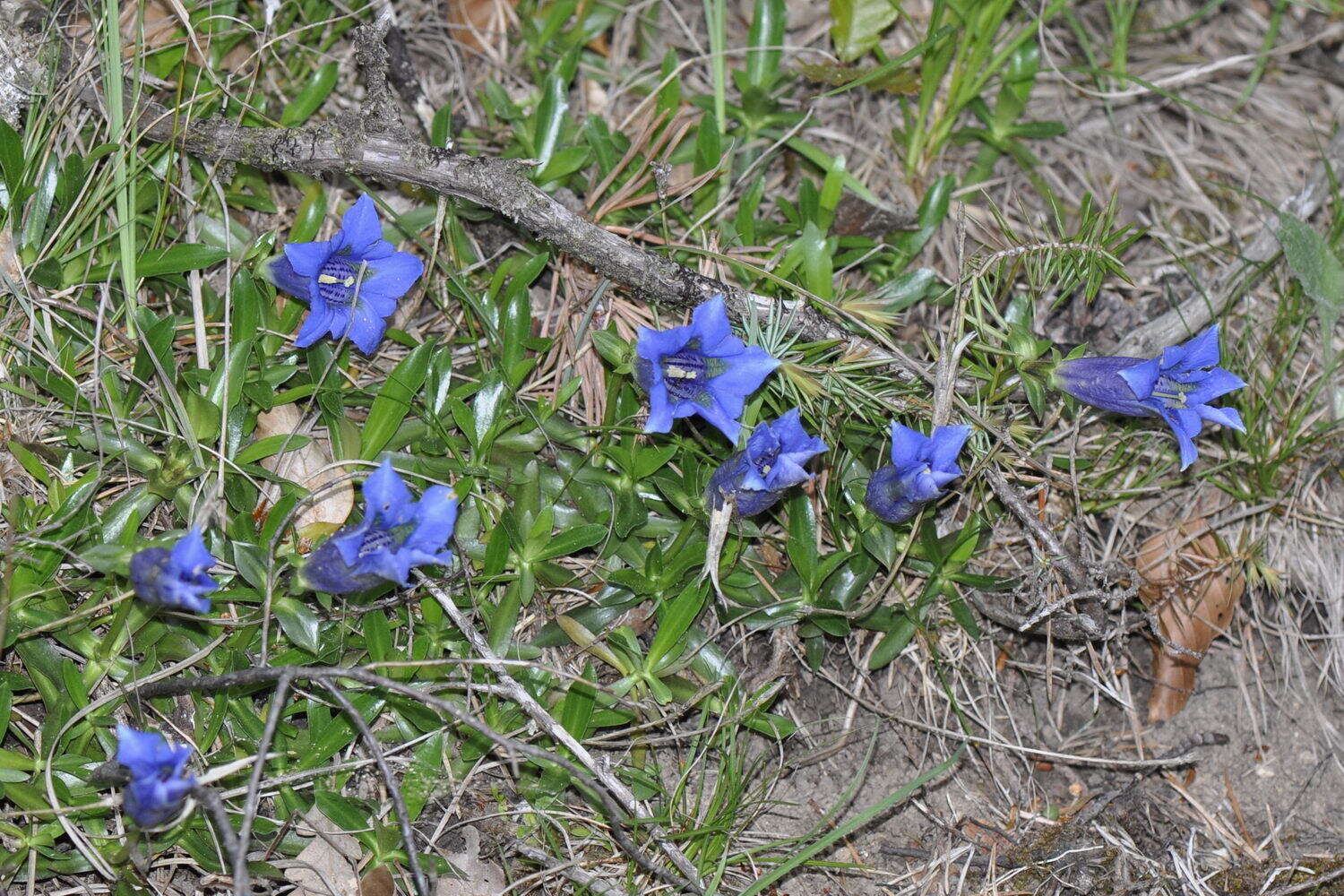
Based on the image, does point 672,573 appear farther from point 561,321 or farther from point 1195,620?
point 1195,620

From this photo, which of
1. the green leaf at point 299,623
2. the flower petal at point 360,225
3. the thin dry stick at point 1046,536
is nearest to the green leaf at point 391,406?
the flower petal at point 360,225

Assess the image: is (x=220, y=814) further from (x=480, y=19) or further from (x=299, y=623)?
(x=480, y=19)

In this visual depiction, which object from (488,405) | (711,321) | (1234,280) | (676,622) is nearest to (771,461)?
(711,321)

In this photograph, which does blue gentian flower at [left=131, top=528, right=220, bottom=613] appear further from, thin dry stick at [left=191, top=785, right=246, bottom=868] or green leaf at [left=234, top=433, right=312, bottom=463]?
green leaf at [left=234, top=433, right=312, bottom=463]

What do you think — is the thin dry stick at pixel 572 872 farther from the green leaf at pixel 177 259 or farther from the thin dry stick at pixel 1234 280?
the thin dry stick at pixel 1234 280

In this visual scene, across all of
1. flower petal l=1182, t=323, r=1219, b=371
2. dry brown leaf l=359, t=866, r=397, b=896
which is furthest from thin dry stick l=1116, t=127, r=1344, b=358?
dry brown leaf l=359, t=866, r=397, b=896
